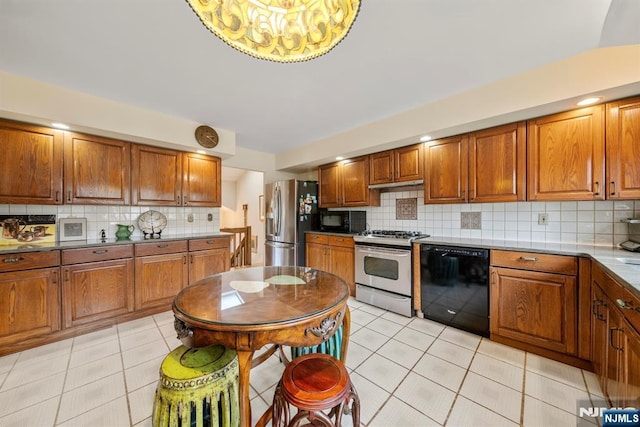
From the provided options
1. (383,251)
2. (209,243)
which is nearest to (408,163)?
(383,251)

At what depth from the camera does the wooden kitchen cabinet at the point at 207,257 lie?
311 cm

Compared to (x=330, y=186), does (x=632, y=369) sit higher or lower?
lower

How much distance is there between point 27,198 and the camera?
88.2 inches

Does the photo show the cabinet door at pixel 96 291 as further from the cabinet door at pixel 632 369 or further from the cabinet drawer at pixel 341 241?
the cabinet door at pixel 632 369

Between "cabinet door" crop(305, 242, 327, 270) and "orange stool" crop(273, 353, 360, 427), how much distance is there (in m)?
2.56

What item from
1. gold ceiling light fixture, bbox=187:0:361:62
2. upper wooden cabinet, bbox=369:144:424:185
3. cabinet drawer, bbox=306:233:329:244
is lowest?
cabinet drawer, bbox=306:233:329:244

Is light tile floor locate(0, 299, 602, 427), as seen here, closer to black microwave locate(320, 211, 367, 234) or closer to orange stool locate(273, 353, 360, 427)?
orange stool locate(273, 353, 360, 427)

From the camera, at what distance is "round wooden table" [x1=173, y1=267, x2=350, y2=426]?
1044 mm

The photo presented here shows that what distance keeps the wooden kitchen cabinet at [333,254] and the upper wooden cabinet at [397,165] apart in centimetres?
98

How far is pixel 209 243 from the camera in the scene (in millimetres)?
3270

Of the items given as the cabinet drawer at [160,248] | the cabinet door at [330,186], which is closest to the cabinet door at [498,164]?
the cabinet door at [330,186]

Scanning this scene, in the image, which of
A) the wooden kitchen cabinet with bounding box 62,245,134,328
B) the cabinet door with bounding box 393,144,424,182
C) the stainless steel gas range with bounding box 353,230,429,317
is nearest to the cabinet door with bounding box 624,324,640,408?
the stainless steel gas range with bounding box 353,230,429,317

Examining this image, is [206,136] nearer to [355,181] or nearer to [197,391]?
[355,181]

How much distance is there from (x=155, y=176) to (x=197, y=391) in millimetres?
2810
